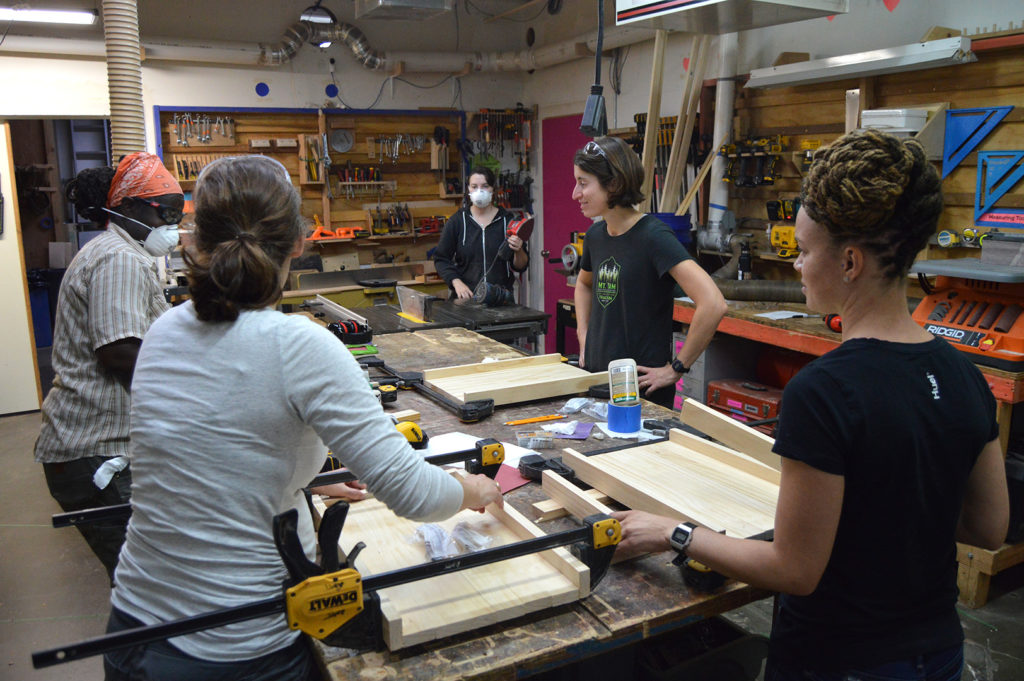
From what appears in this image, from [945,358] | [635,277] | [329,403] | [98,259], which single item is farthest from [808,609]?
[98,259]

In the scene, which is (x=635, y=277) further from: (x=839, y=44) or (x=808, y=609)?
(x=839, y=44)

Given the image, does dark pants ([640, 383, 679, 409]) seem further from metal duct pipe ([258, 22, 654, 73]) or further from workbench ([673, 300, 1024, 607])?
metal duct pipe ([258, 22, 654, 73])

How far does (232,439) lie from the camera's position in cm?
109

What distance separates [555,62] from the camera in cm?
675

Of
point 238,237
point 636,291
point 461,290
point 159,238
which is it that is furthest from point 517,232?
point 238,237

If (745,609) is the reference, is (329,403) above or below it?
above

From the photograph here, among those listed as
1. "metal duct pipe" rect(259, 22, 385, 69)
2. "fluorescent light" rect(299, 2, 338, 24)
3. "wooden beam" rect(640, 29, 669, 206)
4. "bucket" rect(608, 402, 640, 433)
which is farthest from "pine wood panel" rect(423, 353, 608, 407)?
"metal duct pipe" rect(259, 22, 385, 69)

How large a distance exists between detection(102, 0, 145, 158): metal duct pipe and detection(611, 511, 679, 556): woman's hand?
10.8ft

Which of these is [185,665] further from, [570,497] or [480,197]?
[480,197]

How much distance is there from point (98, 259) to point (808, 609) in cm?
181

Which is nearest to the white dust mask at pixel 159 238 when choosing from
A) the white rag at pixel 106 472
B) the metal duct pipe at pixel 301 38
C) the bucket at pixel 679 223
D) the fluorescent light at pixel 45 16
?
the white rag at pixel 106 472

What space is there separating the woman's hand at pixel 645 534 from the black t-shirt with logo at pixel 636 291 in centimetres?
136

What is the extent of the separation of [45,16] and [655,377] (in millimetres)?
5219

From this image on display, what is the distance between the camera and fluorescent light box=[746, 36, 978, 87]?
10.9 feet
